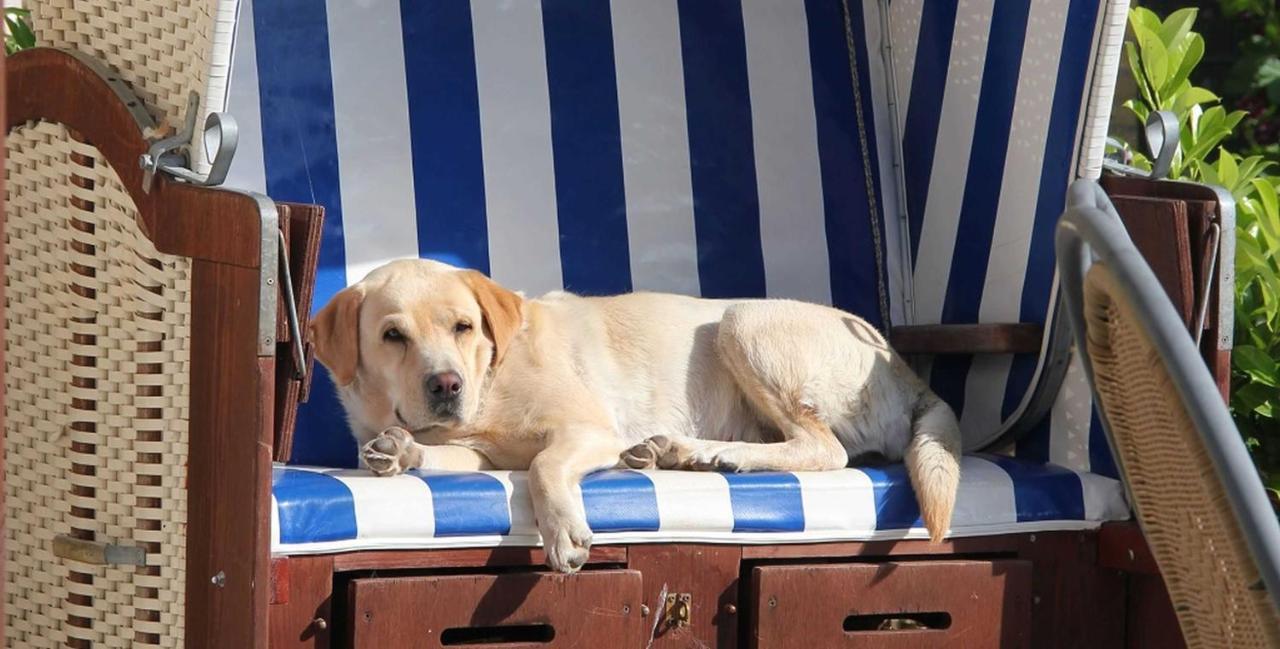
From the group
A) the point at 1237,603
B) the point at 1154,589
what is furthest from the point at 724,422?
the point at 1237,603

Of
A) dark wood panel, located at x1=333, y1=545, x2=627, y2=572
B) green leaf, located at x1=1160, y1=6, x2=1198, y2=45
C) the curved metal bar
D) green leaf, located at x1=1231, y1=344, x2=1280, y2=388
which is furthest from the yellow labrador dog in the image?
the curved metal bar

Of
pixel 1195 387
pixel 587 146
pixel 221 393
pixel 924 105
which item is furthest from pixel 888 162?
pixel 1195 387

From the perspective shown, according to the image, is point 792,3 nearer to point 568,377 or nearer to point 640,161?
point 640,161

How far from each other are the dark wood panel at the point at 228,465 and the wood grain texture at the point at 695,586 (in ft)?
2.47

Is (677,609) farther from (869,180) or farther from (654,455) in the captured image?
(869,180)

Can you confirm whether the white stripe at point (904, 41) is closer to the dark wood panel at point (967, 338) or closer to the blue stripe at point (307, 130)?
the dark wood panel at point (967, 338)

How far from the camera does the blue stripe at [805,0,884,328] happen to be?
4.04 metres

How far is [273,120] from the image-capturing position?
141 inches

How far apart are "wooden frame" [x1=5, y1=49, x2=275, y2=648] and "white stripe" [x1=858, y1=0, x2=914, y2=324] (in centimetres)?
206

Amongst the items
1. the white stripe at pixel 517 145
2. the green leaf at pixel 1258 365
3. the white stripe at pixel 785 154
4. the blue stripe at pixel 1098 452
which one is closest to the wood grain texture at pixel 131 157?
the white stripe at pixel 517 145

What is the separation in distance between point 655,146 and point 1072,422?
131 cm

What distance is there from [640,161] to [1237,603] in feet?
9.09

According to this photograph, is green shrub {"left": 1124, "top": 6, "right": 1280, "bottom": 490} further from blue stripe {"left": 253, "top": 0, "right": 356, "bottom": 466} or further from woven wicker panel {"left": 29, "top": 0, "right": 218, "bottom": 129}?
woven wicker panel {"left": 29, "top": 0, "right": 218, "bottom": 129}

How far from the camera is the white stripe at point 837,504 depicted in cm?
300
